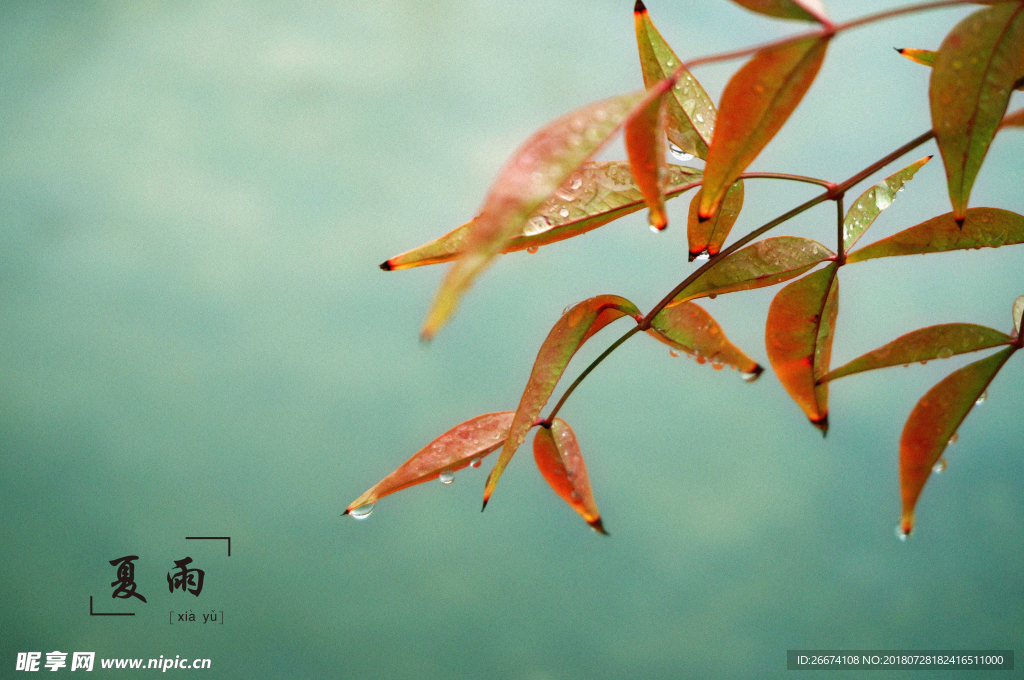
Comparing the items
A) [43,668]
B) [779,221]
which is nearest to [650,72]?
[779,221]

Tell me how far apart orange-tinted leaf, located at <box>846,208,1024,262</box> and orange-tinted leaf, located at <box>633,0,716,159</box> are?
7 centimetres

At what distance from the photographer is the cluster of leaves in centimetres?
14

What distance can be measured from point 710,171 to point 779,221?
49mm

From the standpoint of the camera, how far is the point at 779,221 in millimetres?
206

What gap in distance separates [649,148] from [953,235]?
147 mm

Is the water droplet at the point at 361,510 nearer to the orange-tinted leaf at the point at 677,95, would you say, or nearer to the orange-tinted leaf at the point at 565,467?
the orange-tinted leaf at the point at 565,467

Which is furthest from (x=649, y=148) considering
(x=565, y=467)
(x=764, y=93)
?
(x=565, y=467)

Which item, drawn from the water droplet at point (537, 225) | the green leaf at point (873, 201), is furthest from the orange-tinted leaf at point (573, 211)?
the green leaf at point (873, 201)

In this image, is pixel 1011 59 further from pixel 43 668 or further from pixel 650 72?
pixel 43 668

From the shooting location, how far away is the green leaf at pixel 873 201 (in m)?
0.26

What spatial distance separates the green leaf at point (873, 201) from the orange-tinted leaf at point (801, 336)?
0.05 m

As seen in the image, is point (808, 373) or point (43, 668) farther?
point (43, 668)

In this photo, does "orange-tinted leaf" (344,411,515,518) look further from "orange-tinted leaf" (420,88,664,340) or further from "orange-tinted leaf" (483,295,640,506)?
"orange-tinted leaf" (420,88,664,340)

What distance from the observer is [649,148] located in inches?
5.9
